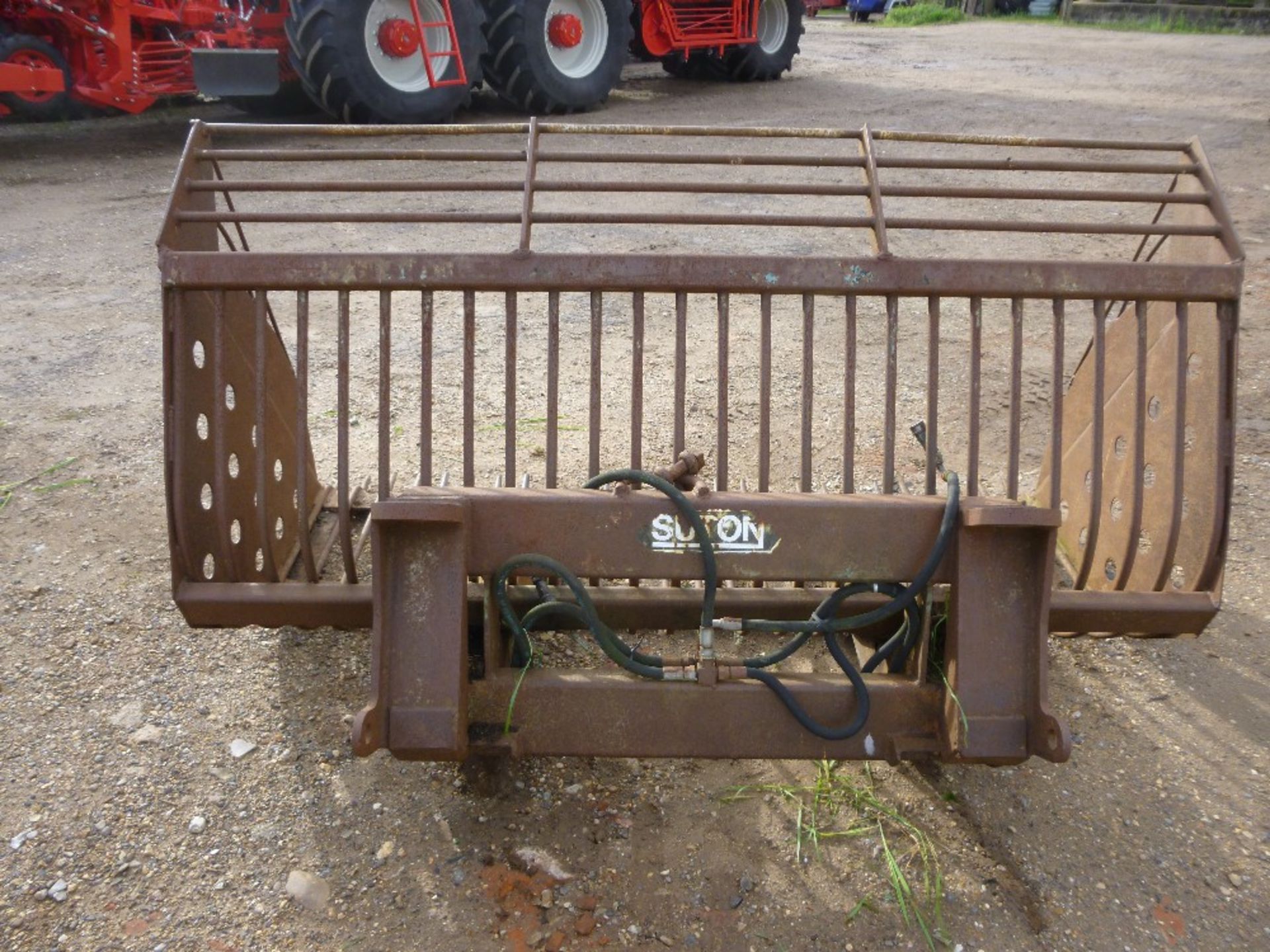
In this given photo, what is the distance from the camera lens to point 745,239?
6777 millimetres

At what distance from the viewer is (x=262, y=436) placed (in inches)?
109

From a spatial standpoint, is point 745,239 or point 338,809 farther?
point 745,239

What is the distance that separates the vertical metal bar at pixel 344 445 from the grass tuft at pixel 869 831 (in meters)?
1.00

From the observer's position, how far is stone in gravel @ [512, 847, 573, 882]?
245 cm

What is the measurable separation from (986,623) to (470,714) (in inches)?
40.5

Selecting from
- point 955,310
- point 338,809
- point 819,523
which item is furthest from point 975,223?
point 955,310

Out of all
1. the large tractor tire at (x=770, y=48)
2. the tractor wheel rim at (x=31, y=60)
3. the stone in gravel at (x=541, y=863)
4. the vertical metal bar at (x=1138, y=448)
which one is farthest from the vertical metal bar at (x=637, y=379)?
the large tractor tire at (x=770, y=48)

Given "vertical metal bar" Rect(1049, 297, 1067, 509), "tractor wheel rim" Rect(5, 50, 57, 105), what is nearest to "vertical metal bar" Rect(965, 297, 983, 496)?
"vertical metal bar" Rect(1049, 297, 1067, 509)

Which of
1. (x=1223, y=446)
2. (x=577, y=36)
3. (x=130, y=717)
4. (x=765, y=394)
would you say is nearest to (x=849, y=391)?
(x=765, y=394)

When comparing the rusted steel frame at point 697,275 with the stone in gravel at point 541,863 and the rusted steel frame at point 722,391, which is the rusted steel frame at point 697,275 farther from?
the stone in gravel at point 541,863

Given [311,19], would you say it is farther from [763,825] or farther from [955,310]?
[763,825]

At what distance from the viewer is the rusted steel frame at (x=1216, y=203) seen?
277 centimetres

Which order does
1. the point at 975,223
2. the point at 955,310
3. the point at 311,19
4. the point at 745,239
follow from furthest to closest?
1. the point at 311,19
2. the point at 745,239
3. the point at 955,310
4. the point at 975,223

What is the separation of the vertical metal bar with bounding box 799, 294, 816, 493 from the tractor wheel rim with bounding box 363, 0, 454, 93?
730 centimetres
